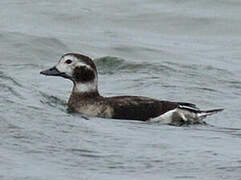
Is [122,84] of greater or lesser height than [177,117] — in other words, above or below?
below

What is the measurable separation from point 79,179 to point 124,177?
0.42 meters

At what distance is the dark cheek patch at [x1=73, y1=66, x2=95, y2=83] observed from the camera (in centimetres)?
1406

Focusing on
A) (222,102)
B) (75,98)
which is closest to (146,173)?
(75,98)

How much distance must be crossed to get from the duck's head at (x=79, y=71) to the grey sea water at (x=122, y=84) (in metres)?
0.40

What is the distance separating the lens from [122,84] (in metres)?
16.6

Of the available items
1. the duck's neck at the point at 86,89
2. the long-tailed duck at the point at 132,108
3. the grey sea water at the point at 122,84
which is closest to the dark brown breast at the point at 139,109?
the long-tailed duck at the point at 132,108

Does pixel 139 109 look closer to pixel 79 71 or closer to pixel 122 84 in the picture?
pixel 79 71

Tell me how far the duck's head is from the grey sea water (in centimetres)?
40

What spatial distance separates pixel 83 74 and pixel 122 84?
2.58 metres

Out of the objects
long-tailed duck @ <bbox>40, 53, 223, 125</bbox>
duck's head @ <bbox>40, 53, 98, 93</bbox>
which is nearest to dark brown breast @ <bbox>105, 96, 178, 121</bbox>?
long-tailed duck @ <bbox>40, 53, 223, 125</bbox>

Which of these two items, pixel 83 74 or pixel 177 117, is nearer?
pixel 177 117

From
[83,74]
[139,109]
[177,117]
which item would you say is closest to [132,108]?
[139,109]

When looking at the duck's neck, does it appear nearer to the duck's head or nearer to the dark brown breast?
the duck's head

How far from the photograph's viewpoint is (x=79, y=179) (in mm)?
9234
